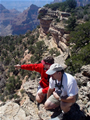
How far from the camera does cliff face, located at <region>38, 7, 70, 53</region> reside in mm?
17875

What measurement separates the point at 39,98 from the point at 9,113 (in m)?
1.24

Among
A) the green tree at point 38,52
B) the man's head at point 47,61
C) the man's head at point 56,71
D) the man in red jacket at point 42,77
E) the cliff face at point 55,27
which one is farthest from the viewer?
the green tree at point 38,52

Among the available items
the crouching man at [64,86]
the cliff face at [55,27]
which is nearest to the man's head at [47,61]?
the crouching man at [64,86]

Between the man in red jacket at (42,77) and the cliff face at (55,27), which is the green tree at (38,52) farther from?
the man in red jacket at (42,77)

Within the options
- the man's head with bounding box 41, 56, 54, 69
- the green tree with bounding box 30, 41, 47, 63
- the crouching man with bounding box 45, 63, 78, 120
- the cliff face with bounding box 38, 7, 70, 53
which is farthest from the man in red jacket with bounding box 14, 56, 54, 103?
the green tree with bounding box 30, 41, 47, 63

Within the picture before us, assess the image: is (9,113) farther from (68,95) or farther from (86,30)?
(86,30)

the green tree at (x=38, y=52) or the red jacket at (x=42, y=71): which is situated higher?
the red jacket at (x=42, y=71)

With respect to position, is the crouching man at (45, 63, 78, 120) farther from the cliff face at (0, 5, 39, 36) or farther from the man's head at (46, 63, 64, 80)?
the cliff face at (0, 5, 39, 36)

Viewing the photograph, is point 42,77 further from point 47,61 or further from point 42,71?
point 47,61

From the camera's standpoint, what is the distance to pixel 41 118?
3.34m

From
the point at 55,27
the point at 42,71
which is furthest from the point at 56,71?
the point at 55,27

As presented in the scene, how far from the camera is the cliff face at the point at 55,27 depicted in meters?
17.9

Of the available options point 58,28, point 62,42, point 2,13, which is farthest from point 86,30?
point 2,13

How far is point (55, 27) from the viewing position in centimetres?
2041
